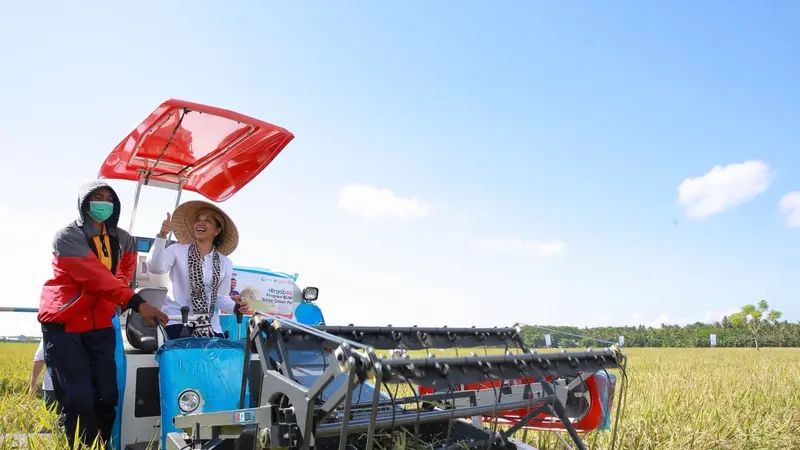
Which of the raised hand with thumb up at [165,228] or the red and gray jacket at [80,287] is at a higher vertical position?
the raised hand with thumb up at [165,228]

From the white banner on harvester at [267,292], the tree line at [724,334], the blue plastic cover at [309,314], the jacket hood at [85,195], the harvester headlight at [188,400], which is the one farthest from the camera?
the tree line at [724,334]

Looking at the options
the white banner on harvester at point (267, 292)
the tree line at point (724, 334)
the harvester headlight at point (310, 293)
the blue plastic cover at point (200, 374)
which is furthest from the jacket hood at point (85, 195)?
the tree line at point (724, 334)

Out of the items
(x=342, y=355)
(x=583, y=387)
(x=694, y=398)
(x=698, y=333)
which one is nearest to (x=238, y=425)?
(x=342, y=355)

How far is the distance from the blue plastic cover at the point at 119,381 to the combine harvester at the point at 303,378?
0.04 ft

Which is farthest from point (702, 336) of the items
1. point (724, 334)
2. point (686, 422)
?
point (686, 422)

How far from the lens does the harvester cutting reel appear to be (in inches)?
99.6

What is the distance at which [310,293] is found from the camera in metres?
6.85

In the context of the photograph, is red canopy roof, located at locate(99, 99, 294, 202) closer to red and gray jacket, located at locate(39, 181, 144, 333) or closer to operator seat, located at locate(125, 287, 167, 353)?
red and gray jacket, located at locate(39, 181, 144, 333)

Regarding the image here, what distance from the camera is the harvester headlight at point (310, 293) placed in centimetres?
680

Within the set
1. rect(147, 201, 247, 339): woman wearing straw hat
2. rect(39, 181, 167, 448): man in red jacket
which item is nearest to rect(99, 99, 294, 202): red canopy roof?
rect(147, 201, 247, 339): woman wearing straw hat

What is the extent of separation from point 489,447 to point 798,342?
60.4 meters

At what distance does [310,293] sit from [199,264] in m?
2.12

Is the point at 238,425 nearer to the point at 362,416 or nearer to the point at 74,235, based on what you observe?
the point at 362,416

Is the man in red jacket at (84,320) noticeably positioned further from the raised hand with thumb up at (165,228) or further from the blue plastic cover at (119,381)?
the raised hand with thumb up at (165,228)
